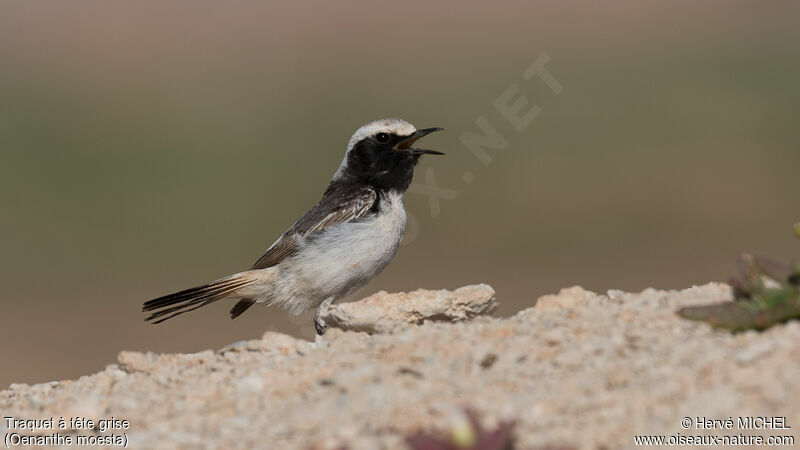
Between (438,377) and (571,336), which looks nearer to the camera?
(438,377)

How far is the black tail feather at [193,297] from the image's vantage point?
871cm

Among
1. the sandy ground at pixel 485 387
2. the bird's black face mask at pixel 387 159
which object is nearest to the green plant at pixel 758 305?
the sandy ground at pixel 485 387

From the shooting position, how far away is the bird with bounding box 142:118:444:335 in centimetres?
850

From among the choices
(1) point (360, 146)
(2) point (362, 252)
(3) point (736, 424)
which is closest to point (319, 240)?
(2) point (362, 252)

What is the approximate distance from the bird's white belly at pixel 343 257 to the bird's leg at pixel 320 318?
4 centimetres

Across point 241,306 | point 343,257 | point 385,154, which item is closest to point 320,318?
point 343,257

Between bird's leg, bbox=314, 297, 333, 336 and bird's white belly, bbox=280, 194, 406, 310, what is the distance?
4 cm

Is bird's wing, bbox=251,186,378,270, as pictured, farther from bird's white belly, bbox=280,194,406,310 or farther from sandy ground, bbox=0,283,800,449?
sandy ground, bbox=0,283,800,449

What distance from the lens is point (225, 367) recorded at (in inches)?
222

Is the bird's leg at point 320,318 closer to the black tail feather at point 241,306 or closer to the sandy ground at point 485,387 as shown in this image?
the black tail feather at point 241,306

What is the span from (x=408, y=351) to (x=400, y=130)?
4.47 metres

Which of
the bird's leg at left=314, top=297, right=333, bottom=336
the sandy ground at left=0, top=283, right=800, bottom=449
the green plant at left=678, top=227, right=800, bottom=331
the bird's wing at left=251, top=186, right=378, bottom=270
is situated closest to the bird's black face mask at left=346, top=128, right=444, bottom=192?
the bird's wing at left=251, top=186, right=378, bottom=270

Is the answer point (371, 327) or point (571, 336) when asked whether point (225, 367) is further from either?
point (571, 336)

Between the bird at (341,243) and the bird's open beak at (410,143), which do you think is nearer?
the bird at (341,243)
